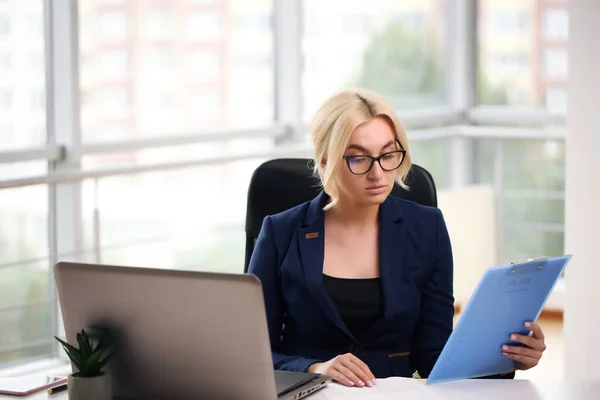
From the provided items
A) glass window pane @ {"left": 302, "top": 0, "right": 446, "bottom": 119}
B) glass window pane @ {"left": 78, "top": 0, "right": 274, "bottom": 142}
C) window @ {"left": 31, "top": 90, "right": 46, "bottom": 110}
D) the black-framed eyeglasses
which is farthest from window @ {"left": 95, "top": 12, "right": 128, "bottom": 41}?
the black-framed eyeglasses

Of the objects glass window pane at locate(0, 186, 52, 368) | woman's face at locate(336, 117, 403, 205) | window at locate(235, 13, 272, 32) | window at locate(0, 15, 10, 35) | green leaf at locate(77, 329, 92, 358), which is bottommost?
glass window pane at locate(0, 186, 52, 368)

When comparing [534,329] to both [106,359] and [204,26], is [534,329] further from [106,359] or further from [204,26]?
[204,26]

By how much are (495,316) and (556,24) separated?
3.75 metres

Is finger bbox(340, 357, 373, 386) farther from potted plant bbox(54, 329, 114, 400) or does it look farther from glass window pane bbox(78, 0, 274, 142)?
glass window pane bbox(78, 0, 274, 142)

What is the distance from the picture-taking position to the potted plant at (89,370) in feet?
5.21

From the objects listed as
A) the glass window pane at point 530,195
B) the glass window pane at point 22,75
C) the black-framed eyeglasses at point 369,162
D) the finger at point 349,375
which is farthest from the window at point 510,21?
the finger at point 349,375

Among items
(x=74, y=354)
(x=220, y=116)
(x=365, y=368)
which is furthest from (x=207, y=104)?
(x=74, y=354)

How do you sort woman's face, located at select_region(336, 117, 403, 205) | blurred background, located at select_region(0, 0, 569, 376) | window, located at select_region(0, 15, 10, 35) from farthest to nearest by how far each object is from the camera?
1. blurred background, located at select_region(0, 0, 569, 376)
2. window, located at select_region(0, 15, 10, 35)
3. woman's face, located at select_region(336, 117, 403, 205)

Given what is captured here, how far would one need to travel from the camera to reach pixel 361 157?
203 cm

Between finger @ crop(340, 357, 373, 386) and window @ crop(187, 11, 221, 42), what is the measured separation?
2.64 m

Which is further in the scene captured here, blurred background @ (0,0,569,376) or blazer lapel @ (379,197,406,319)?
blurred background @ (0,0,569,376)

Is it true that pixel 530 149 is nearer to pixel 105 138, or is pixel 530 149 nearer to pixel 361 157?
pixel 105 138

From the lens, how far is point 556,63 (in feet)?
17.2

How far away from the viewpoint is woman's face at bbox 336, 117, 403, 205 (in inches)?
79.3
